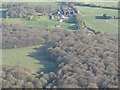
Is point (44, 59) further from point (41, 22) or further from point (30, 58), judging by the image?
point (41, 22)

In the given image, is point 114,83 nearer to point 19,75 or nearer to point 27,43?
point 19,75

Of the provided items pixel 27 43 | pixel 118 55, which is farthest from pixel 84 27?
pixel 118 55

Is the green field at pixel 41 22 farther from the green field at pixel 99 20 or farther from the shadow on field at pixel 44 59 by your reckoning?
the shadow on field at pixel 44 59

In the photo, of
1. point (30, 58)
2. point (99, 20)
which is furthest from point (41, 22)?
point (30, 58)

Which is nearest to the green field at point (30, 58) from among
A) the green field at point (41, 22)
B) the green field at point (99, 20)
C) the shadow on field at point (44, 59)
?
the shadow on field at point (44, 59)

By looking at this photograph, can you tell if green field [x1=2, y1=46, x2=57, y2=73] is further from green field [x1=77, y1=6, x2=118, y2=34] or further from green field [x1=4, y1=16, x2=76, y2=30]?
green field [x1=77, y1=6, x2=118, y2=34]
